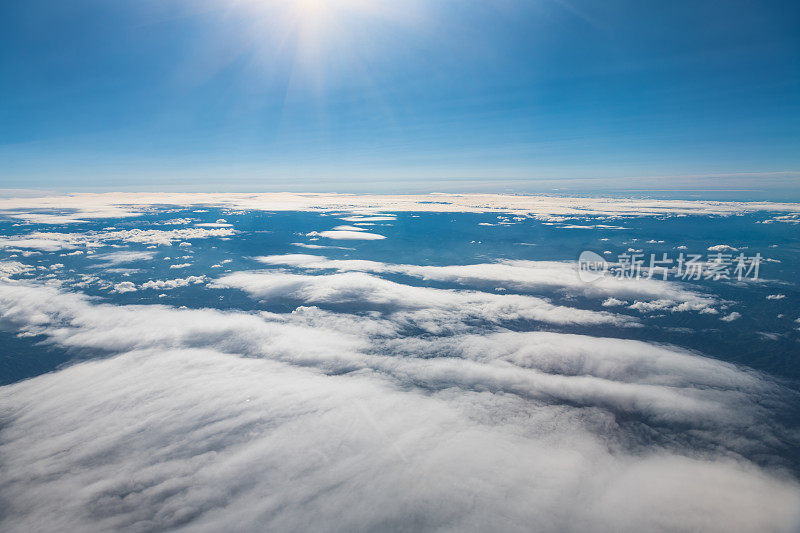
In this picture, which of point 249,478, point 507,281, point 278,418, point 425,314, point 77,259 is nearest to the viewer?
point 249,478

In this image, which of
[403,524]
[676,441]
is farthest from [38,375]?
[676,441]

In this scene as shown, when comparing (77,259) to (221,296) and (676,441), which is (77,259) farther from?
(676,441)

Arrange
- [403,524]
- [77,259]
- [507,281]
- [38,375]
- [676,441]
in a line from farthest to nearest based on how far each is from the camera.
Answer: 1. [77,259]
2. [507,281]
3. [38,375]
4. [676,441]
5. [403,524]

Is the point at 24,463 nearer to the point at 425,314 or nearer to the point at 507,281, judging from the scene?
the point at 425,314

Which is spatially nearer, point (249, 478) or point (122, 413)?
point (249, 478)

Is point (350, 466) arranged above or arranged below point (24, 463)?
above

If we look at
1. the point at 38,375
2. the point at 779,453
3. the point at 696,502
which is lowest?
the point at 38,375
